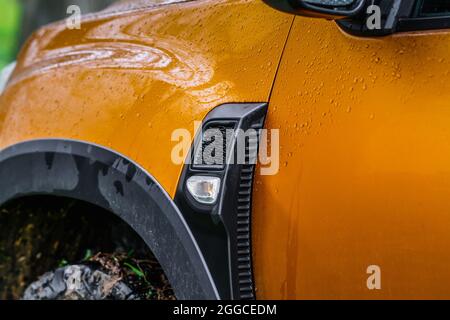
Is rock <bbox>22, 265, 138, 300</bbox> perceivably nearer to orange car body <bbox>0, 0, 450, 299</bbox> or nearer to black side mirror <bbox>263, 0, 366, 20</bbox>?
orange car body <bbox>0, 0, 450, 299</bbox>

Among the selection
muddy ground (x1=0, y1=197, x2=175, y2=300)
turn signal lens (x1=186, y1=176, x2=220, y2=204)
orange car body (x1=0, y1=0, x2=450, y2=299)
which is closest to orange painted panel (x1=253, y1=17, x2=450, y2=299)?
orange car body (x1=0, y1=0, x2=450, y2=299)

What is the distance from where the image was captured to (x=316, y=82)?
2.23 m

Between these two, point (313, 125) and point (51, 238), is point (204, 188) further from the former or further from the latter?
point (51, 238)

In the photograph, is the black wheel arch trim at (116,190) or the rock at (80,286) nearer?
the black wheel arch trim at (116,190)

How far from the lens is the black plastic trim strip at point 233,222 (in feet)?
7.36

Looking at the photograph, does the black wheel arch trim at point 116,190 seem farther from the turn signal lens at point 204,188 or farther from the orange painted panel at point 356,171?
the orange painted panel at point 356,171

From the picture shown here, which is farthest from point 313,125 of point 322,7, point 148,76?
point 148,76

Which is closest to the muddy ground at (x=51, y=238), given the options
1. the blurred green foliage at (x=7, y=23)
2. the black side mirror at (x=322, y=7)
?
the black side mirror at (x=322, y=7)

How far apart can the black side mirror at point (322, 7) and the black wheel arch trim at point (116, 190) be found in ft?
2.16

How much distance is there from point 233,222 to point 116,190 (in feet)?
1.51

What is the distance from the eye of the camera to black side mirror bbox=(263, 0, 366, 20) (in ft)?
6.64

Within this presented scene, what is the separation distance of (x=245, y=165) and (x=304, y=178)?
17cm

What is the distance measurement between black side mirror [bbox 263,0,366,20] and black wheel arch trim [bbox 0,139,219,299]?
0.66 meters
